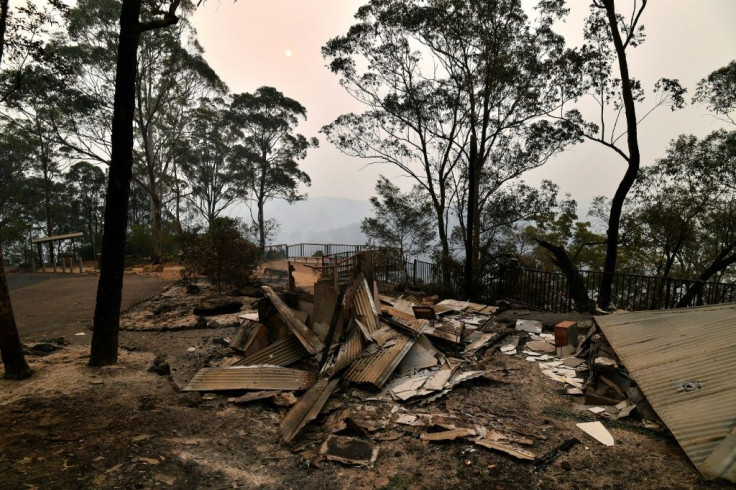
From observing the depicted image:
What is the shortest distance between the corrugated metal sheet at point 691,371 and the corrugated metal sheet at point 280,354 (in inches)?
183

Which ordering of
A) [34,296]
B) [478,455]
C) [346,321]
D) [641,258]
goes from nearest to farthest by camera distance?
1. [478,455]
2. [346,321]
3. [34,296]
4. [641,258]

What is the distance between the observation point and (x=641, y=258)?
2230 cm

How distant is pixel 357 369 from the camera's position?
18.6 feet

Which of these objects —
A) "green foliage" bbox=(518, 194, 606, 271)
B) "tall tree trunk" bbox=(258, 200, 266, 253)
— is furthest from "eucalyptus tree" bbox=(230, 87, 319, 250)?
"green foliage" bbox=(518, 194, 606, 271)

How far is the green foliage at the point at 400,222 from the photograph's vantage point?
23.3 m

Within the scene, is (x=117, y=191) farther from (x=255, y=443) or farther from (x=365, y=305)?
(x=365, y=305)

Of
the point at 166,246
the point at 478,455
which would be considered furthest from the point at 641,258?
the point at 166,246

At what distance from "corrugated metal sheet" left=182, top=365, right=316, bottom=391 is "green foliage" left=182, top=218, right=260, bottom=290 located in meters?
8.34

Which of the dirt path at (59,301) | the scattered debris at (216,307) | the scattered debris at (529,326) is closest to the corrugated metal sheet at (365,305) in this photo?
the scattered debris at (529,326)

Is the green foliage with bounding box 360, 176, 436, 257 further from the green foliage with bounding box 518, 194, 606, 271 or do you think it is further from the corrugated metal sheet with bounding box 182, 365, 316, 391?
the corrugated metal sheet with bounding box 182, 365, 316, 391

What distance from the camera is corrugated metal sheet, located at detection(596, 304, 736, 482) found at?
9.75ft

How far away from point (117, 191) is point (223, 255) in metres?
8.17

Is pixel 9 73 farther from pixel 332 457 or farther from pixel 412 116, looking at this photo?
pixel 332 457

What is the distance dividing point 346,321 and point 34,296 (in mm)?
11839
